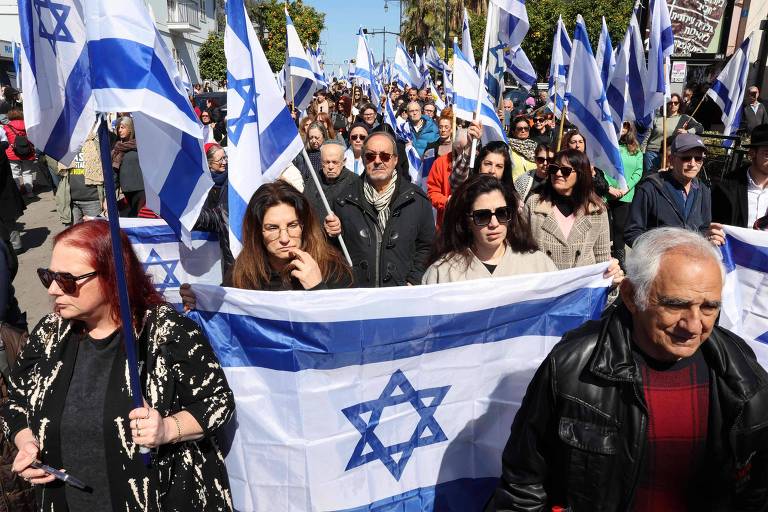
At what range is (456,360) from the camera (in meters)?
2.64

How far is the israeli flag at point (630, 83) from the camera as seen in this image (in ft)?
22.1

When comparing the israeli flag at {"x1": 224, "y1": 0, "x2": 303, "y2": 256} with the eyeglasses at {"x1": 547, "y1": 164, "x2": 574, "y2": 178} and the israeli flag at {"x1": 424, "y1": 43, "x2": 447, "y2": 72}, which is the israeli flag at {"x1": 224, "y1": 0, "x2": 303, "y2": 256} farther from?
the israeli flag at {"x1": 424, "y1": 43, "x2": 447, "y2": 72}

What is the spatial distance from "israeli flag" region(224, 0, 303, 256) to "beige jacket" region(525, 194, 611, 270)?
5.28 ft

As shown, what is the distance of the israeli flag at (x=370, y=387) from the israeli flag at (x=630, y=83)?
470 centimetres

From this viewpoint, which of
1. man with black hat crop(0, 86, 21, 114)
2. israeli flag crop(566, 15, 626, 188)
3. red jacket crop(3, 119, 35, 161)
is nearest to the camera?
israeli flag crop(566, 15, 626, 188)

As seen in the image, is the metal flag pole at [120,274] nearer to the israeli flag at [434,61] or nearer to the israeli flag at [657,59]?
the israeli flag at [657,59]

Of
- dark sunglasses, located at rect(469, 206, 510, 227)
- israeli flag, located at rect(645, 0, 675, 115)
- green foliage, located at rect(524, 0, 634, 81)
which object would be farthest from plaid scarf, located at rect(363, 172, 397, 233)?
green foliage, located at rect(524, 0, 634, 81)

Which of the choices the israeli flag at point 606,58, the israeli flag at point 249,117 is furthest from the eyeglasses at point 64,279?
the israeli flag at point 606,58

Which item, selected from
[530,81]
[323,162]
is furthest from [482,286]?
[530,81]

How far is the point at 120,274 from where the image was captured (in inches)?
75.5

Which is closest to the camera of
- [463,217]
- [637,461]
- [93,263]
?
[637,461]

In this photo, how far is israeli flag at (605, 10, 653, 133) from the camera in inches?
265

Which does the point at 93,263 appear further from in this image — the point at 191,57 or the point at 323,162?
the point at 191,57

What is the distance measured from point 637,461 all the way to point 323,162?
4026 millimetres
